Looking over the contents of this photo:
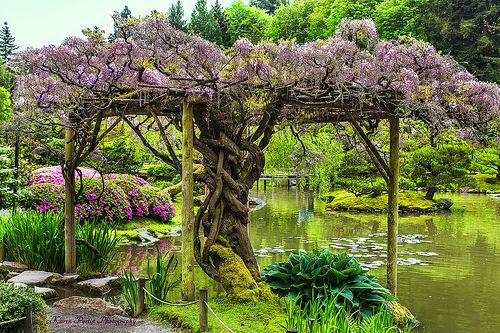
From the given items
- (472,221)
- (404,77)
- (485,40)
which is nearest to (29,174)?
(404,77)

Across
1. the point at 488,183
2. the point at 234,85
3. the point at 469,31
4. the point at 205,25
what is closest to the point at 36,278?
the point at 234,85

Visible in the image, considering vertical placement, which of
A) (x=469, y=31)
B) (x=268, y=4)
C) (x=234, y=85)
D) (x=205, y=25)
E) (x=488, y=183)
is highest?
(x=268, y=4)

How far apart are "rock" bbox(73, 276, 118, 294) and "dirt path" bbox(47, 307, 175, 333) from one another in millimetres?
1170

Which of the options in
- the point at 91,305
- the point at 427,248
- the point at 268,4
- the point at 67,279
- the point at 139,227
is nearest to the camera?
the point at 91,305

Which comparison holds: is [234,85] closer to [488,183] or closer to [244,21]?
[488,183]

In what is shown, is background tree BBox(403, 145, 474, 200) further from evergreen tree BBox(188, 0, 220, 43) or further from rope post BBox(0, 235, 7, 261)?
evergreen tree BBox(188, 0, 220, 43)

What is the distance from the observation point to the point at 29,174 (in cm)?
1309

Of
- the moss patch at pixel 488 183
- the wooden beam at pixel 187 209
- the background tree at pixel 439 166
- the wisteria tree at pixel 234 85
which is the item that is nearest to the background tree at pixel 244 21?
the moss patch at pixel 488 183

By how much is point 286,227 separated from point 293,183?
21.3 metres

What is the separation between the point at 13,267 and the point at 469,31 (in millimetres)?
33580

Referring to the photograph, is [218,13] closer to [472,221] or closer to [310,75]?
[472,221]

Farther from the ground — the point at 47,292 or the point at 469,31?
the point at 469,31

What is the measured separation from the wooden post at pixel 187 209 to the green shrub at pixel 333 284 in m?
1.13

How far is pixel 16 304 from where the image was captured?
468 cm
